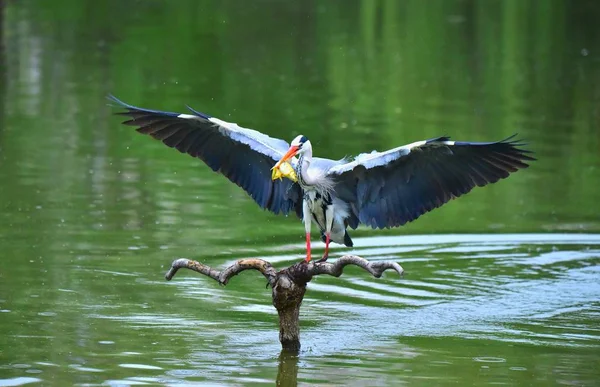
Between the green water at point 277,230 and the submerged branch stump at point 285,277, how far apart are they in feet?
0.59

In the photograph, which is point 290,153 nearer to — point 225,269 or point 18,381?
point 225,269

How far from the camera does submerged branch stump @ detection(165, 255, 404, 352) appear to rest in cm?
829

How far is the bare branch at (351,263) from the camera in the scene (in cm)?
761

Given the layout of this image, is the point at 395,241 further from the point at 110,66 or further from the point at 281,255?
the point at 110,66

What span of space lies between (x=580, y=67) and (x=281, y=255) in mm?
16258

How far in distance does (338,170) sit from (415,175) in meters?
0.57

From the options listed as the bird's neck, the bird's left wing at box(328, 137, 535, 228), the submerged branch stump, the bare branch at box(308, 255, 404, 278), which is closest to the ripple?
the submerged branch stump

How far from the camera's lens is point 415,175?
9.00 m

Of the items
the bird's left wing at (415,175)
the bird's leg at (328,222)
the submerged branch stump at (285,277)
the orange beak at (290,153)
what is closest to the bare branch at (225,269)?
the submerged branch stump at (285,277)

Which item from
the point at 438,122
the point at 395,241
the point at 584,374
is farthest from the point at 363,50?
the point at 584,374

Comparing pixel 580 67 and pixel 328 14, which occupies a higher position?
pixel 328 14

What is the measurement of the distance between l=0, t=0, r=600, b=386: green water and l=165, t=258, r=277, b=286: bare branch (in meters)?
0.59

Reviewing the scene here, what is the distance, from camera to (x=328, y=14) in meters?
34.4

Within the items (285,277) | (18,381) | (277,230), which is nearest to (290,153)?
(285,277)
